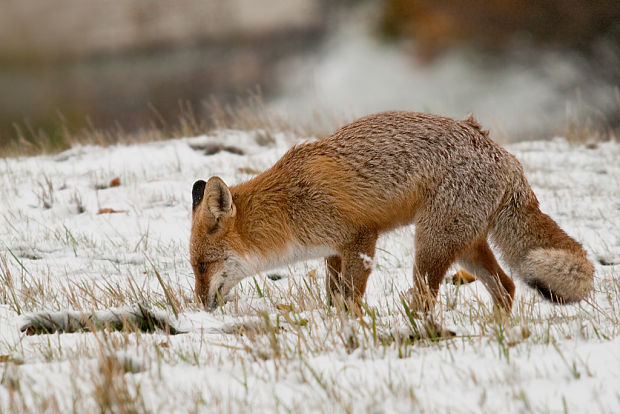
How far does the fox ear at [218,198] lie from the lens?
4.89m

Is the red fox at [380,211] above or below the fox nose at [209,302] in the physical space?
above

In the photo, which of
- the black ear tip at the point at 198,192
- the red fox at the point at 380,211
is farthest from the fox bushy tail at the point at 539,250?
the black ear tip at the point at 198,192

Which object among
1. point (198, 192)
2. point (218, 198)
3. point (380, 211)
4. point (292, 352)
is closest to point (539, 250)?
point (380, 211)

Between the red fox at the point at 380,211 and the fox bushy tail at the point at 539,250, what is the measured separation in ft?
0.04

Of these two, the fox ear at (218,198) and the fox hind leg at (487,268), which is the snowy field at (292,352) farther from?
the fox ear at (218,198)

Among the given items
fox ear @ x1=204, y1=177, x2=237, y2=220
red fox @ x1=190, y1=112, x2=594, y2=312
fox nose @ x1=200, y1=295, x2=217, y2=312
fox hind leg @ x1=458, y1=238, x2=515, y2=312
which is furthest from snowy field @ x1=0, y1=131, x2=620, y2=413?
fox ear @ x1=204, y1=177, x2=237, y2=220

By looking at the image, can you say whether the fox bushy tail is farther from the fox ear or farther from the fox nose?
the fox nose

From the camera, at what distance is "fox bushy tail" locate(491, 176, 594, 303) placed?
434 centimetres

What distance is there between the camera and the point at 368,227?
5.05 metres

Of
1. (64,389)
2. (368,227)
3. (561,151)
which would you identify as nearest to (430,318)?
(368,227)

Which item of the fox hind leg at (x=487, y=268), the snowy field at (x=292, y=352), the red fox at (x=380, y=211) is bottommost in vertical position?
the snowy field at (x=292, y=352)

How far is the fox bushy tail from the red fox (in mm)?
11

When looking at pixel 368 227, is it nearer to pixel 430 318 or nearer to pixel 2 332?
pixel 430 318

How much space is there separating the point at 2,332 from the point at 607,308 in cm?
405
